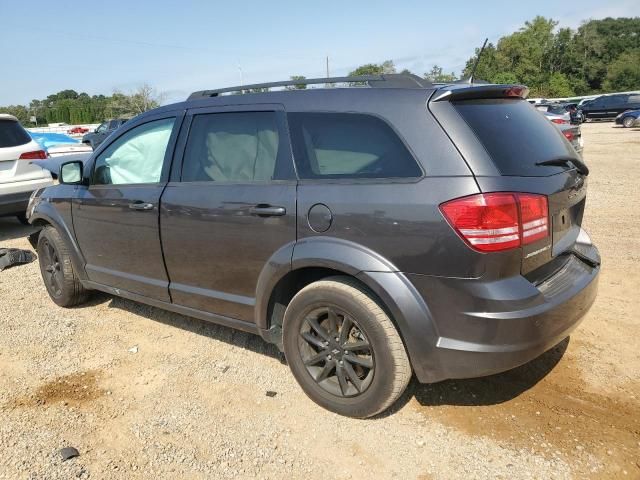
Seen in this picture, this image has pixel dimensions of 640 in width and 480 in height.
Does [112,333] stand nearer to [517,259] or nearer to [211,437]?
[211,437]

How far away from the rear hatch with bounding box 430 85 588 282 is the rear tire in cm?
359

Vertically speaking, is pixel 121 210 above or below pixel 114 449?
above

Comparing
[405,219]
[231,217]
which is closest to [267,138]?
[231,217]

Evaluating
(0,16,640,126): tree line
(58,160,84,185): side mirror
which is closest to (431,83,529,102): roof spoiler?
(58,160,84,185): side mirror

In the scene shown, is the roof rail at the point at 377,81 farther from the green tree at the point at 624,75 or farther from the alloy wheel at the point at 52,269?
the green tree at the point at 624,75

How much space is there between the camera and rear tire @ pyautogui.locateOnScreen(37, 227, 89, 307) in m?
4.56

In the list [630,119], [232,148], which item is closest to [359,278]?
[232,148]

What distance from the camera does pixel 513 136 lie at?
261 cm

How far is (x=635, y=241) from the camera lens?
5.80 m

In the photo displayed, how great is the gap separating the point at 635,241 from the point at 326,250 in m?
4.72

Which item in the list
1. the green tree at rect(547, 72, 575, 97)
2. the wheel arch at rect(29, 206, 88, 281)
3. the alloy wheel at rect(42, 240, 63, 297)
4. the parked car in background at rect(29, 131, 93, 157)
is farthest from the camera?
the green tree at rect(547, 72, 575, 97)

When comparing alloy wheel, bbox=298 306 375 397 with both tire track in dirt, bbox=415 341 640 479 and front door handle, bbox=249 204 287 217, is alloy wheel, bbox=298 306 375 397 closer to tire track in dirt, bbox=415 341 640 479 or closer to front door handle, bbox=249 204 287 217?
tire track in dirt, bbox=415 341 640 479

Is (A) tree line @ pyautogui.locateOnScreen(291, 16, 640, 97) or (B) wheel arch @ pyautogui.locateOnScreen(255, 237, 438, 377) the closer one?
(B) wheel arch @ pyautogui.locateOnScreen(255, 237, 438, 377)

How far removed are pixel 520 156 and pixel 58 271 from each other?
4120mm
